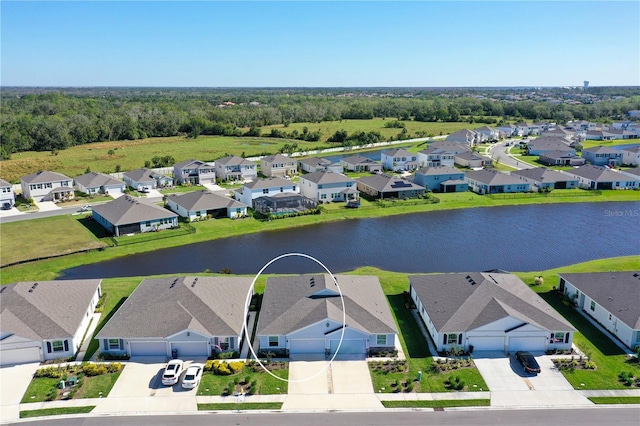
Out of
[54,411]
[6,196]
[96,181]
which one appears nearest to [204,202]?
[96,181]

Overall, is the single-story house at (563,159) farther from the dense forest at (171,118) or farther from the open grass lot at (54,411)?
the open grass lot at (54,411)

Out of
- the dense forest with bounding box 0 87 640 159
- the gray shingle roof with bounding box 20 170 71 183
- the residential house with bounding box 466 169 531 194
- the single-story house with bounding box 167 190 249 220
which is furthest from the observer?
the dense forest with bounding box 0 87 640 159

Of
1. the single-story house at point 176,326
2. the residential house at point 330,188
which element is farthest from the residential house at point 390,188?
the single-story house at point 176,326

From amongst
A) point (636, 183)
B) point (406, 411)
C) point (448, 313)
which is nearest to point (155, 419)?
point (406, 411)

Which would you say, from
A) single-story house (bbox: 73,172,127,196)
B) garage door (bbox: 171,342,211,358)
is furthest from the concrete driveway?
single-story house (bbox: 73,172,127,196)

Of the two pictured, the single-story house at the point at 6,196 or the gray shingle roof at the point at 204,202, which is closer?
the gray shingle roof at the point at 204,202

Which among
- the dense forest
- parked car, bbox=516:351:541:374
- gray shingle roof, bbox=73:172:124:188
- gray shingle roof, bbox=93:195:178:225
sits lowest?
parked car, bbox=516:351:541:374

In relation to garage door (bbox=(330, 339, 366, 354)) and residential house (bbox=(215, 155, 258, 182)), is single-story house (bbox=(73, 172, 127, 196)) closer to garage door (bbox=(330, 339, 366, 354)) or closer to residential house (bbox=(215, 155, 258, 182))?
residential house (bbox=(215, 155, 258, 182))

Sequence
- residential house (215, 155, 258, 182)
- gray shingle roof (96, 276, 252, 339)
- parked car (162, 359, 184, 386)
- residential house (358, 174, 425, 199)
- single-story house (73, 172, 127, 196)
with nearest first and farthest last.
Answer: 1. parked car (162, 359, 184, 386)
2. gray shingle roof (96, 276, 252, 339)
3. residential house (358, 174, 425, 199)
4. single-story house (73, 172, 127, 196)
5. residential house (215, 155, 258, 182)
